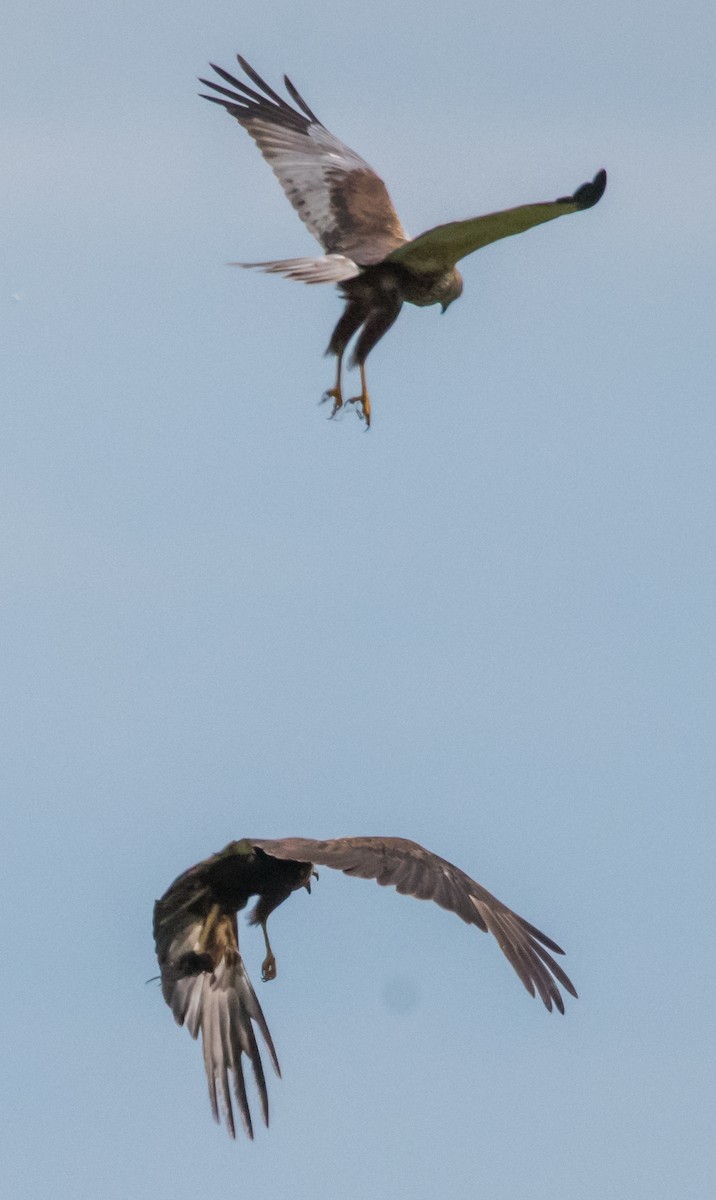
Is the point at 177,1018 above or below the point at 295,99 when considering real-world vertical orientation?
below

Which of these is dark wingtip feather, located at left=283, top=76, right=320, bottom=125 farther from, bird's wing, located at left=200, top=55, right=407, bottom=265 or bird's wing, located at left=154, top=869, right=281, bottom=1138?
bird's wing, located at left=154, top=869, right=281, bottom=1138

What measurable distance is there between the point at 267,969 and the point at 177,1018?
0.65m

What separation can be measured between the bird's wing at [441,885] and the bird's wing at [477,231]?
3.50 metres

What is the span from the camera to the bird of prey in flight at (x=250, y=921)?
13.8 m

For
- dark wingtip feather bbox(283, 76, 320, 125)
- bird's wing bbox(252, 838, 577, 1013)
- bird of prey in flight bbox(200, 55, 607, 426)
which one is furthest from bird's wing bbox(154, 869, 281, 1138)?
dark wingtip feather bbox(283, 76, 320, 125)

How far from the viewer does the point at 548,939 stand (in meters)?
14.2

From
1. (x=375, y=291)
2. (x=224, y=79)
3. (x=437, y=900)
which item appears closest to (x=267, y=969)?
(x=437, y=900)

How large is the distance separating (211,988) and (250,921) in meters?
0.44

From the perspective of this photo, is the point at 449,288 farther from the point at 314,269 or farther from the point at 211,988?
the point at 211,988

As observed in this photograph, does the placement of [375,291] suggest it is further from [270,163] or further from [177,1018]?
[177,1018]

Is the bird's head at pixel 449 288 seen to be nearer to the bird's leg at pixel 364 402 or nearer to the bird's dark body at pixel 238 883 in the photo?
the bird's leg at pixel 364 402

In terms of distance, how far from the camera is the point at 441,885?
13734 millimetres

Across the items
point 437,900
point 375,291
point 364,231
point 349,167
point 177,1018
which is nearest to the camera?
point 437,900

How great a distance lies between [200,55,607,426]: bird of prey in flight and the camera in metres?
14.3
